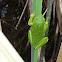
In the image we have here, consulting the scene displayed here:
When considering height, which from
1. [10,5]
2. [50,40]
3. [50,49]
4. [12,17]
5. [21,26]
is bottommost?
[50,49]

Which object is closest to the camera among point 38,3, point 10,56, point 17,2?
point 10,56

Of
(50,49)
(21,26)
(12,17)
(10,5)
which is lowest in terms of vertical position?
(50,49)

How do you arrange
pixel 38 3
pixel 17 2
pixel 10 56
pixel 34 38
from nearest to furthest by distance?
1. pixel 10 56
2. pixel 38 3
3. pixel 34 38
4. pixel 17 2

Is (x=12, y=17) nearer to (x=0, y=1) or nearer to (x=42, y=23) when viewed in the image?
(x=0, y=1)

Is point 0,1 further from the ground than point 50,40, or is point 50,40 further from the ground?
point 0,1

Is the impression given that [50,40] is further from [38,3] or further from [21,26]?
[38,3]

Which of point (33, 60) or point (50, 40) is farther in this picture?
point (50, 40)

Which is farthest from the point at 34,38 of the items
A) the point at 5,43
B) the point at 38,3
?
the point at 5,43

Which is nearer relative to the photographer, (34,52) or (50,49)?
(34,52)

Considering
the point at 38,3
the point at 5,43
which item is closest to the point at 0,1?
the point at 38,3
